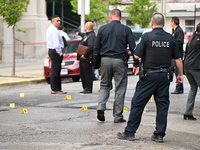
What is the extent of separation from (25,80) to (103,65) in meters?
10.1

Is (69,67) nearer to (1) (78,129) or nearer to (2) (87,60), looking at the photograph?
(2) (87,60)

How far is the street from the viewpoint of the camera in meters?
8.33

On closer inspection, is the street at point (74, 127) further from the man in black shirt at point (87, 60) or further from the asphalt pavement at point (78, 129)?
the man in black shirt at point (87, 60)

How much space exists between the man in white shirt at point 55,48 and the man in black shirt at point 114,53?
4.91m

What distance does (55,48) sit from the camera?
603 inches

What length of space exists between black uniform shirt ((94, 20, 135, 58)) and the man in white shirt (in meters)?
4.92

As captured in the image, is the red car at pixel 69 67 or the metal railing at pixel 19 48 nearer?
the red car at pixel 69 67

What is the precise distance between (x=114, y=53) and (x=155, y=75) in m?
1.82

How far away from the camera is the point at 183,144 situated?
334 inches

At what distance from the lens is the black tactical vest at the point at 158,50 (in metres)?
8.52

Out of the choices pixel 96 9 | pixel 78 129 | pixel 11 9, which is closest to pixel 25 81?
pixel 11 9

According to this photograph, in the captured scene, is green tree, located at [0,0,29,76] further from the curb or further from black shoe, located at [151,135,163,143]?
black shoe, located at [151,135,163,143]

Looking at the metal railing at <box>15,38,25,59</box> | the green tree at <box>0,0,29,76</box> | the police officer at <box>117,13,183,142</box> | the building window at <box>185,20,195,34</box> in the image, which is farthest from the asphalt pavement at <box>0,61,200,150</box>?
the building window at <box>185,20,195,34</box>

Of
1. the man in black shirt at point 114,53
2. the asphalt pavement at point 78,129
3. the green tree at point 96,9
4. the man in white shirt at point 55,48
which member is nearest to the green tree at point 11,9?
the man in white shirt at point 55,48
